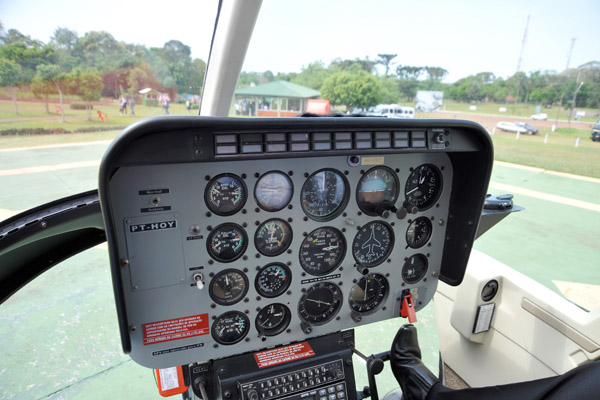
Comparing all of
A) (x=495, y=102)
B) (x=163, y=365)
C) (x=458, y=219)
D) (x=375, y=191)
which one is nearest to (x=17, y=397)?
(x=163, y=365)

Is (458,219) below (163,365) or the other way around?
the other way around

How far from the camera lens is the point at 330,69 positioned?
2.20 meters

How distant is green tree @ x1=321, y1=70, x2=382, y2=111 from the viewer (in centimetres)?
220

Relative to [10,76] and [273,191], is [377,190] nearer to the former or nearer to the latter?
[273,191]

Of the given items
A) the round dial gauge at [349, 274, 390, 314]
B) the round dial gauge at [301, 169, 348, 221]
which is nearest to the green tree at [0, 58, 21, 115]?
the round dial gauge at [301, 169, 348, 221]

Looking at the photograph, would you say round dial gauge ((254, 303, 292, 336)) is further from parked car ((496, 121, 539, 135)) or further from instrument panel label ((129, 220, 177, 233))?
parked car ((496, 121, 539, 135))

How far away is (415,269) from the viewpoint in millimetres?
1971

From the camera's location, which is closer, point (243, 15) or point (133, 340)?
point (133, 340)

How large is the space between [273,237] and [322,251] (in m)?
0.26

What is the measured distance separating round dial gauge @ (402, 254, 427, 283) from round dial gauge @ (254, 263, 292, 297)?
0.67 m

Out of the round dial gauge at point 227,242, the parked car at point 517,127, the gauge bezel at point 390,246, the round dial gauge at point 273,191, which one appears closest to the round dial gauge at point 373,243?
the gauge bezel at point 390,246

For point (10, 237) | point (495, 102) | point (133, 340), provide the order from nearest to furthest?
point (10, 237), point (133, 340), point (495, 102)

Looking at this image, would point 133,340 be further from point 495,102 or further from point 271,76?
point 495,102

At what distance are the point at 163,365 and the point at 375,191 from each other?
3.99 ft
